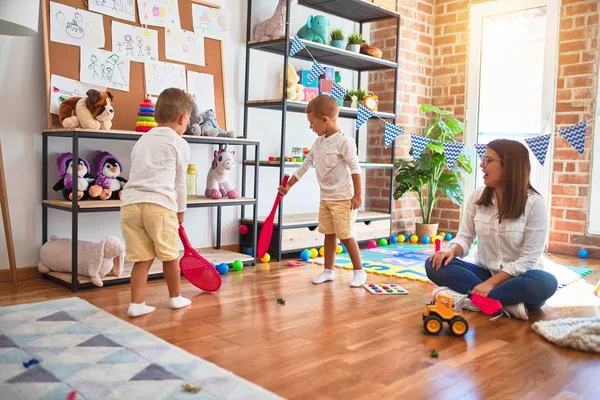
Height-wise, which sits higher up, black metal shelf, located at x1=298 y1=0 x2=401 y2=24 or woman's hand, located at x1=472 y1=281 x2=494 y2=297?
black metal shelf, located at x1=298 y1=0 x2=401 y2=24

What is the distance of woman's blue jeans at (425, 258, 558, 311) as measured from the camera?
249cm

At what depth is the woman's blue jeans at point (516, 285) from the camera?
249 centimetres

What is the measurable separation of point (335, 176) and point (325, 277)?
0.56 meters

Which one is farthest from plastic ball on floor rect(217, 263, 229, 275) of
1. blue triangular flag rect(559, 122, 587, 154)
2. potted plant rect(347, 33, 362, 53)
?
blue triangular flag rect(559, 122, 587, 154)

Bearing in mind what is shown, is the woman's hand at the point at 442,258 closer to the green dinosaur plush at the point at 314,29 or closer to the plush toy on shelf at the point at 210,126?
the plush toy on shelf at the point at 210,126

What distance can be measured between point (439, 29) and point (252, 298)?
3580 millimetres

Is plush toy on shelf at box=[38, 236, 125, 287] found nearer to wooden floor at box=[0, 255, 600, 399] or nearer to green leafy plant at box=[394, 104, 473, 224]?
wooden floor at box=[0, 255, 600, 399]

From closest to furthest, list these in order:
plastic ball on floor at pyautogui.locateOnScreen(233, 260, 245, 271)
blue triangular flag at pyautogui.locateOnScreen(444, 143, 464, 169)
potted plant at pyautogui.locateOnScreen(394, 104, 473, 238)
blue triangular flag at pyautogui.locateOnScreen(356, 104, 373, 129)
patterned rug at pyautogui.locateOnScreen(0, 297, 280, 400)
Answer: patterned rug at pyautogui.locateOnScreen(0, 297, 280, 400) < plastic ball on floor at pyautogui.locateOnScreen(233, 260, 245, 271) < blue triangular flag at pyautogui.locateOnScreen(356, 104, 373, 129) < blue triangular flag at pyautogui.locateOnScreen(444, 143, 464, 169) < potted plant at pyautogui.locateOnScreen(394, 104, 473, 238)

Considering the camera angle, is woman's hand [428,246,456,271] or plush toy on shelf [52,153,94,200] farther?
plush toy on shelf [52,153,94,200]

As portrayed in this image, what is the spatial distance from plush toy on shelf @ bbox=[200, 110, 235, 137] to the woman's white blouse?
151 cm

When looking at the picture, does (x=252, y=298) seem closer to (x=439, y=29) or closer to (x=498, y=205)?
(x=498, y=205)

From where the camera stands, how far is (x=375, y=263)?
3.81m

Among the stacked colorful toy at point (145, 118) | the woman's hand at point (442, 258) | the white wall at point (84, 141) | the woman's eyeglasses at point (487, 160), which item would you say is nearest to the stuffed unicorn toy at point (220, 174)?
the white wall at point (84, 141)

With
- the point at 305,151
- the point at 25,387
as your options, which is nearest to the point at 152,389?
the point at 25,387
